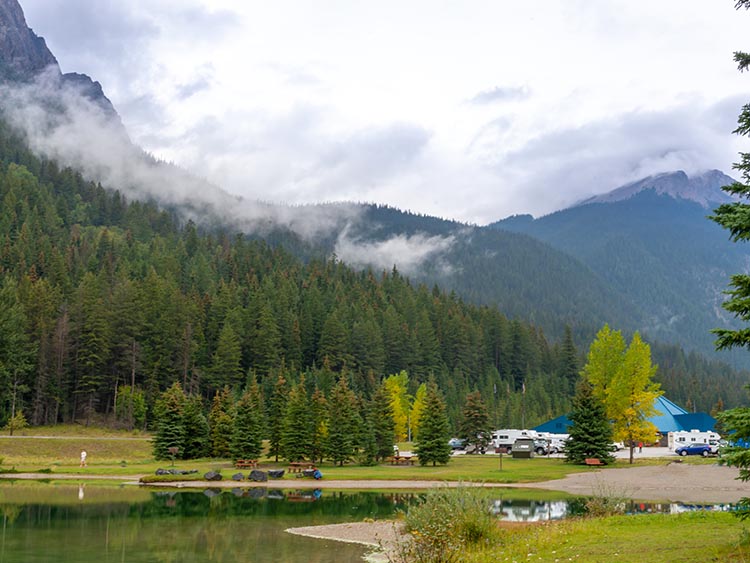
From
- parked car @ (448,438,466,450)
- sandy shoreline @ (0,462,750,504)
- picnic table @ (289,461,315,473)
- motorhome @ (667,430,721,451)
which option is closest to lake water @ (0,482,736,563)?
sandy shoreline @ (0,462,750,504)

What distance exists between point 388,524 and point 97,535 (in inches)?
499

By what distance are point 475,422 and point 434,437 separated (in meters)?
14.8

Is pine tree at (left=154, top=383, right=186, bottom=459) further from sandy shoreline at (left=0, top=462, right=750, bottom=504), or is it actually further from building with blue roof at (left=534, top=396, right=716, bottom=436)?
building with blue roof at (left=534, top=396, right=716, bottom=436)

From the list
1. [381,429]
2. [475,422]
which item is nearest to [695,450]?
[475,422]

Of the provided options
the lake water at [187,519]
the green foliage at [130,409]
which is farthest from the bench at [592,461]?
the green foliage at [130,409]

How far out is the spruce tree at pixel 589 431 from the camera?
67.3 m

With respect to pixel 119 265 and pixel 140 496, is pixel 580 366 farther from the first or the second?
pixel 140 496

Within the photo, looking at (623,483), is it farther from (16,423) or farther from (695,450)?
(16,423)

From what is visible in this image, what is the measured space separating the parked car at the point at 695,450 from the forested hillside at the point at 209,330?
22149mm

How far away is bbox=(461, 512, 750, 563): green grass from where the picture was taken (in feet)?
56.1

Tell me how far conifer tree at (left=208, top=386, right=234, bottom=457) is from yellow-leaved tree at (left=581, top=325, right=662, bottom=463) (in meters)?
38.2

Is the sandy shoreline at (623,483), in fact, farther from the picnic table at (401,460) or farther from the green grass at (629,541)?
the green grass at (629,541)

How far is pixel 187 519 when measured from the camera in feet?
115

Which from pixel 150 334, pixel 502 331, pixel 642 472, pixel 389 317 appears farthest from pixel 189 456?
pixel 502 331
